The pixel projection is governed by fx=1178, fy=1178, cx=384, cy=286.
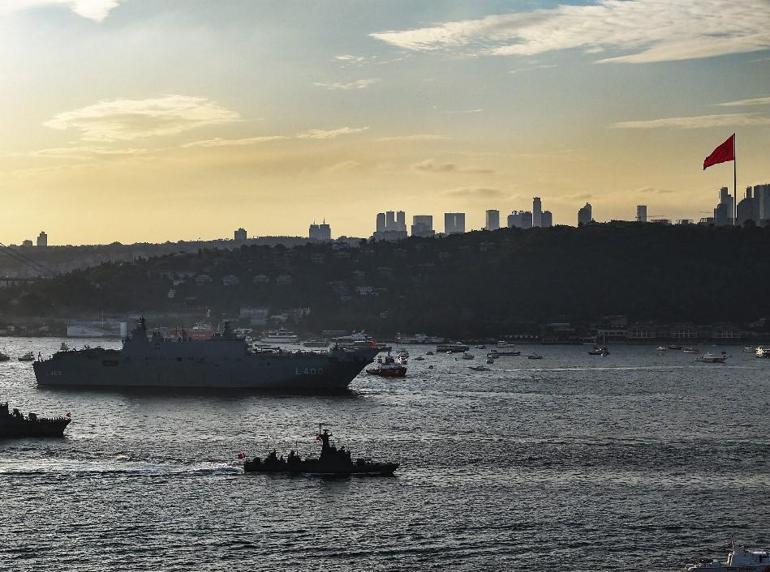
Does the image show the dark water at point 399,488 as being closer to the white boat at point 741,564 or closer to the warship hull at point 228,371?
the white boat at point 741,564

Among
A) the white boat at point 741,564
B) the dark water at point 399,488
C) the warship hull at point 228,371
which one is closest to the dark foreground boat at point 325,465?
the dark water at point 399,488

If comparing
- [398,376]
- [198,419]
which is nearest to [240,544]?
[198,419]

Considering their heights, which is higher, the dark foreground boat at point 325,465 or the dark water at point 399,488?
the dark foreground boat at point 325,465

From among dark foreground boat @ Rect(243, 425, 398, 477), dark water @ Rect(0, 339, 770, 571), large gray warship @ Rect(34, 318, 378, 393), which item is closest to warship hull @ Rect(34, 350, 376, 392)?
large gray warship @ Rect(34, 318, 378, 393)

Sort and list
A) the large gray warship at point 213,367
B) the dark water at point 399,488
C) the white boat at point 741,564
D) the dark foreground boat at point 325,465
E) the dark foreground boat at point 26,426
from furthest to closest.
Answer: the large gray warship at point 213,367 → the dark foreground boat at point 26,426 → the dark foreground boat at point 325,465 → the dark water at point 399,488 → the white boat at point 741,564

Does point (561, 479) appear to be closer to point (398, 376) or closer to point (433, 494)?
point (433, 494)

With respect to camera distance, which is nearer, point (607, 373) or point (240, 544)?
point (240, 544)

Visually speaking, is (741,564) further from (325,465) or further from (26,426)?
(26,426)

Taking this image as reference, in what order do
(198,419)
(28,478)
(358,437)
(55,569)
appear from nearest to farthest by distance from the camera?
1. (55,569)
2. (28,478)
3. (358,437)
4. (198,419)
